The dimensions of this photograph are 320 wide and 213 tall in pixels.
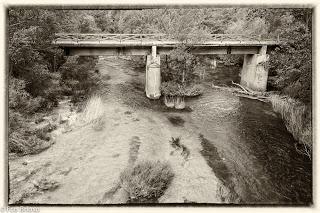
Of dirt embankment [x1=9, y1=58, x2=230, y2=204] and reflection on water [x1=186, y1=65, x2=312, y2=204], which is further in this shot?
reflection on water [x1=186, y1=65, x2=312, y2=204]

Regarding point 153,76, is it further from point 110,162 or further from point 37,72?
point 110,162

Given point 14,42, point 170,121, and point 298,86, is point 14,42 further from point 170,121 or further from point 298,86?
point 298,86

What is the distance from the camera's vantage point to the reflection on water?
878 cm

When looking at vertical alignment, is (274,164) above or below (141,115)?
below

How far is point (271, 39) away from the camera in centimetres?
2061

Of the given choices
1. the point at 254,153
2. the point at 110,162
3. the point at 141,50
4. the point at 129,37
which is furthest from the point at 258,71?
the point at 110,162

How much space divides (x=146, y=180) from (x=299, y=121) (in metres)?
7.39

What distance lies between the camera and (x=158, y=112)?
16.3 m

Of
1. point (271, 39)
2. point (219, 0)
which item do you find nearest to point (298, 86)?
point (219, 0)

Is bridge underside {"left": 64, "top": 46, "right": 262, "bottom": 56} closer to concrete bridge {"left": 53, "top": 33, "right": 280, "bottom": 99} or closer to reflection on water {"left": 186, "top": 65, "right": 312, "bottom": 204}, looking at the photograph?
concrete bridge {"left": 53, "top": 33, "right": 280, "bottom": 99}

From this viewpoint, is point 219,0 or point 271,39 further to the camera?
point 271,39

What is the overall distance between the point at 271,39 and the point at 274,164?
1341cm

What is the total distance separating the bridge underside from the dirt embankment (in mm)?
5166

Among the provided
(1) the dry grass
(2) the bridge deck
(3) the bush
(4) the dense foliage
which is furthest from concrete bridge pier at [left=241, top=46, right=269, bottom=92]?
(3) the bush
